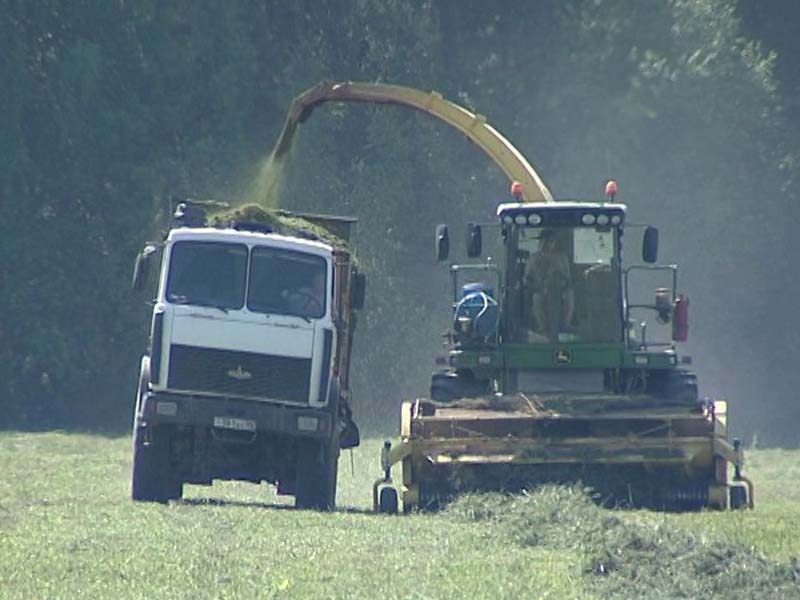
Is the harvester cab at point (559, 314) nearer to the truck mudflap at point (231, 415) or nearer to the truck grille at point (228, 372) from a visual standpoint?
the truck mudflap at point (231, 415)

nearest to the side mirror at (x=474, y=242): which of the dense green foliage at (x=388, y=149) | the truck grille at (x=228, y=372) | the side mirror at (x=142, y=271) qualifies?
the truck grille at (x=228, y=372)

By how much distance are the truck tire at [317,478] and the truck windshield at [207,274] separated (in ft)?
5.69

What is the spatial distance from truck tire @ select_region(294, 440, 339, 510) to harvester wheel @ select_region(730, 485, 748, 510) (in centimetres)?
408

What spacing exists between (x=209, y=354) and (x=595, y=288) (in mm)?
4289

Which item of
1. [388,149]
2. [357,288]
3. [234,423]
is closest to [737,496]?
[357,288]

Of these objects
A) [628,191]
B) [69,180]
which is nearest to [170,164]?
[69,180]

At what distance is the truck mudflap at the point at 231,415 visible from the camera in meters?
21.0

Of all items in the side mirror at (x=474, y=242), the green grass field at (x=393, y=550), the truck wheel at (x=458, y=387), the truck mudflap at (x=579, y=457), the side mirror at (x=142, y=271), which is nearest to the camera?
the green grass field at (x=393, y=550)

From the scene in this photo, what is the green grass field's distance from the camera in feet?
44.5

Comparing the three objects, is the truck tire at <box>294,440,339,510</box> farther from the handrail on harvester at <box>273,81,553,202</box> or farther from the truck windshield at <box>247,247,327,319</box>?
the handrail on harvester at <box>273,81,553,202</box>

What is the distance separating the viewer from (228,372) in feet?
69.6

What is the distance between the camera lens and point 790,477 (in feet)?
98.6

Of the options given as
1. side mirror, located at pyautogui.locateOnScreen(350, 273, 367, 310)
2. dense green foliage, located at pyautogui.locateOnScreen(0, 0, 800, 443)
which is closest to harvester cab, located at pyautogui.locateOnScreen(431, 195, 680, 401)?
side mirror, located at pyautogui.locateOnScreen(350, 273, 367, 310)

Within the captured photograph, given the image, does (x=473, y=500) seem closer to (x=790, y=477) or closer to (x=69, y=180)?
(x=790, y=477)
